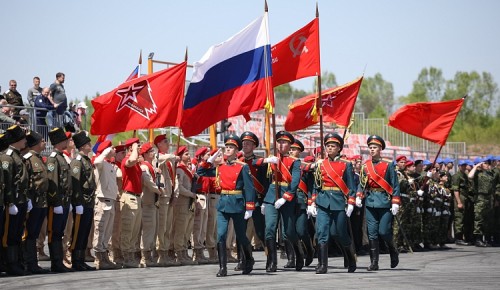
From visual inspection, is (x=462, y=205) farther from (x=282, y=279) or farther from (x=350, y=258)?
(x=282, y=279)

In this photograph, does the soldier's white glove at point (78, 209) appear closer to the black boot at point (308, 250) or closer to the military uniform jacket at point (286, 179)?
the military uniform jacket at point (286, 179)

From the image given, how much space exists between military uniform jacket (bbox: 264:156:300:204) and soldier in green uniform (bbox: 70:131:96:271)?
2.87 m

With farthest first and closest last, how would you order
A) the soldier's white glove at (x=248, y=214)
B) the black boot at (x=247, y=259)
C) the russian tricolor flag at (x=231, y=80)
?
the russian tricolor flag at (x=231, y=80), the black boot at (x=247, y=259), the soldier's white glove at (x=248, y=214)

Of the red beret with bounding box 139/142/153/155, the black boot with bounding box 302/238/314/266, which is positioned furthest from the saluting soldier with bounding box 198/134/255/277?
the red beret with bounding box 139/142/153/155

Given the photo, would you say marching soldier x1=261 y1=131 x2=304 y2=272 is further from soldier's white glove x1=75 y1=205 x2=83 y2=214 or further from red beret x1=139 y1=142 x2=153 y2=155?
soldier's white glove x1=75 y1=205 x2=83 y2=214

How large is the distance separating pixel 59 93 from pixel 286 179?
7647 mm

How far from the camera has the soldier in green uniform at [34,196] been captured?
15062mm

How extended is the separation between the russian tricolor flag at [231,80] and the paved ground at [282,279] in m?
2.56

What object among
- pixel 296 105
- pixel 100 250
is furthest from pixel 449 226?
pixel 100 250

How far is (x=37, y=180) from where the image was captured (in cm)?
1509

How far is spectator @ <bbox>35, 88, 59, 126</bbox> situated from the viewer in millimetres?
21047

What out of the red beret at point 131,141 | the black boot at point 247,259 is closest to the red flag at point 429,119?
the red beret at point 131,141

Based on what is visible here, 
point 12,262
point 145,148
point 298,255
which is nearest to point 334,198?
point 298,255

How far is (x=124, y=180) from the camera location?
16656 mm
